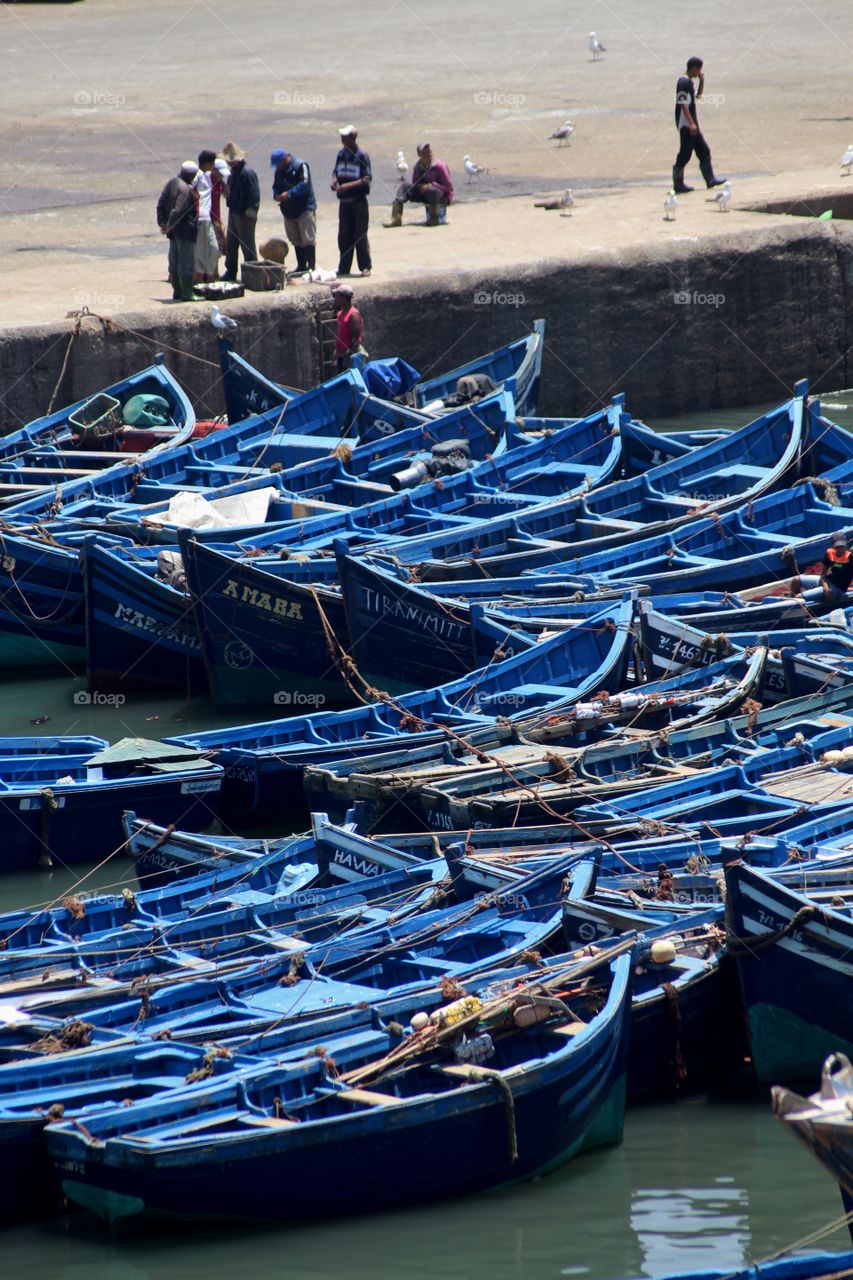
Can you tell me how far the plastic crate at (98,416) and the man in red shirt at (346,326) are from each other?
9.76 ft

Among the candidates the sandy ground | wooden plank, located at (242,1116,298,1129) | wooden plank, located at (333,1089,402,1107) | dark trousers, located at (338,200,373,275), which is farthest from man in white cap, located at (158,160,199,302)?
wooden plank, located at (242,1116,298,1129)

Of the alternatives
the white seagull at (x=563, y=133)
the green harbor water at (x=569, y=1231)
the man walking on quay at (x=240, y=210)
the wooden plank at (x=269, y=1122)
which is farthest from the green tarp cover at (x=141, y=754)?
the white seagull at (x=563, y=133)

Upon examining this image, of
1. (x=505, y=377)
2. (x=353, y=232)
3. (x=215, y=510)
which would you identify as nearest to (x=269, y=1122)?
(x=215, y=510)

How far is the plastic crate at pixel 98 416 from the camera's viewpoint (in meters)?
22.5

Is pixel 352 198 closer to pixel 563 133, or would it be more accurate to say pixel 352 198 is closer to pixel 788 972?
pixel 563 133

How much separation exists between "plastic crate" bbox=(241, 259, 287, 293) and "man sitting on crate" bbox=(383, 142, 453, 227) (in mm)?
4060

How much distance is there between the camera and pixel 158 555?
19.2 m

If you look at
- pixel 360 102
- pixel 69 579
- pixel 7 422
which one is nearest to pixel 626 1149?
pixel 69 579

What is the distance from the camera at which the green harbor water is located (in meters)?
9.90

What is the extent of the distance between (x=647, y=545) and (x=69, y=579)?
5.53 metres

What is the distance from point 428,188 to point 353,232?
3445mm

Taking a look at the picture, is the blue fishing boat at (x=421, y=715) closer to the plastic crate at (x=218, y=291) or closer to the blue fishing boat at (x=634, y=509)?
the blue fishing boat at (x=634, y=509)

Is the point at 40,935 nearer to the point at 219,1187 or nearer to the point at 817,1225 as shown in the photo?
the point at 219,1187

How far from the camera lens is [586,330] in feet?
90.7
